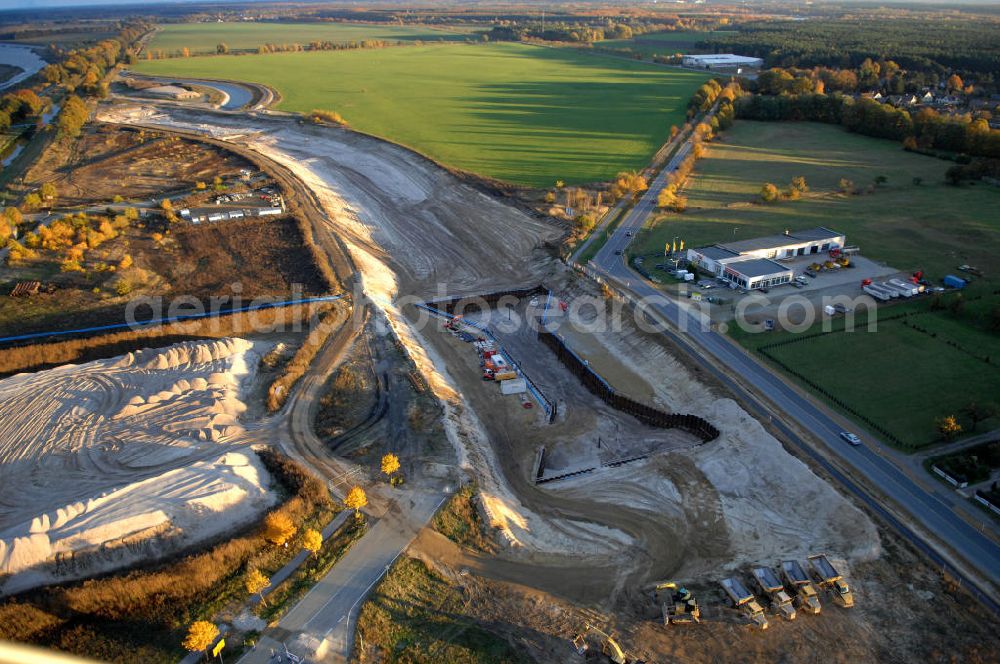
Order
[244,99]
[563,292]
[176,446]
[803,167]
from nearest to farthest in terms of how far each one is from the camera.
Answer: [176,446] < [563,292] < [803,167] < [244,99]

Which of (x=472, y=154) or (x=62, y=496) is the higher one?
(x=472, y=154)

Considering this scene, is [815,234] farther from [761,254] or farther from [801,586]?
[801,586]

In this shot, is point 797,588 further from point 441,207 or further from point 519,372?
point 441,207

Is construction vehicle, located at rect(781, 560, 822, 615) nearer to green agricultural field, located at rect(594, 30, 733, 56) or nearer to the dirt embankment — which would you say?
the dirt embankment

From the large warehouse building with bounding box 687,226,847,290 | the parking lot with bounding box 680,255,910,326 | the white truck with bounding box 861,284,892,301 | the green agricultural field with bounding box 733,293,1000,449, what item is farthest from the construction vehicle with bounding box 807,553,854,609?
the white truck with bounding box 861,284,892,301

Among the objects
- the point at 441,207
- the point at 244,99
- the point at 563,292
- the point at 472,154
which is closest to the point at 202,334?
the point at 563,292

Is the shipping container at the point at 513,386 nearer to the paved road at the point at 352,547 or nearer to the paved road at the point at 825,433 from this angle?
the paved road at the point at 352,547
